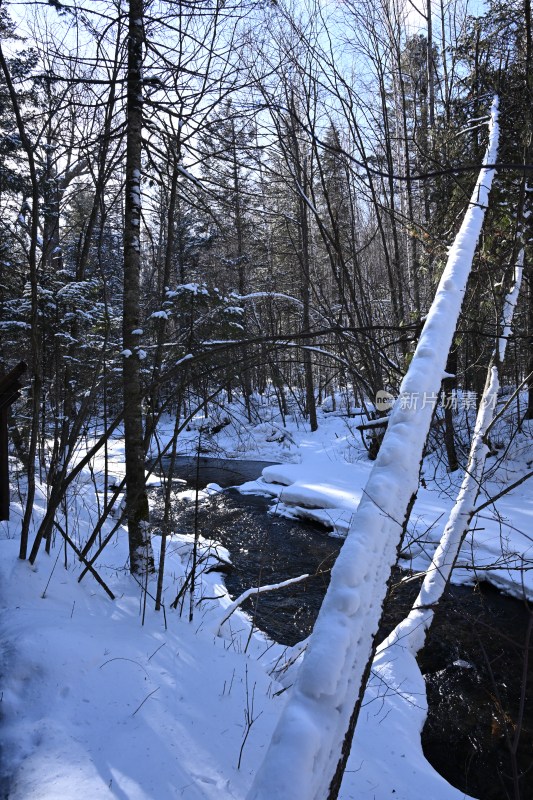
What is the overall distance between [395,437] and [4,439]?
3.34 m

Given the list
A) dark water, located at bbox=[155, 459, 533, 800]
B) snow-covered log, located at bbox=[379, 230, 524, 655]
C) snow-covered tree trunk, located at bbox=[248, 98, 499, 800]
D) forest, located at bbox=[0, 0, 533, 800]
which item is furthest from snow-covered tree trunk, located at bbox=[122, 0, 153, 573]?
snow-covered tree trunk, located at bbox=[248, 98, 499, 800]

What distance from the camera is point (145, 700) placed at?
2.64 metres

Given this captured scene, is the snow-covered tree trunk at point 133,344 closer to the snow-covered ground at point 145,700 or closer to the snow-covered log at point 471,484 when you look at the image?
the snow-covered ground at point 145,700

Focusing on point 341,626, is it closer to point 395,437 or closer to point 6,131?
point 395,437

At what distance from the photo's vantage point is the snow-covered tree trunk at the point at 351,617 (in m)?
0.95

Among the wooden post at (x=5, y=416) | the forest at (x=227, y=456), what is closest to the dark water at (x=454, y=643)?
the forest at (x=227, y=456)

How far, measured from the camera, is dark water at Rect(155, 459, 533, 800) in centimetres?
354

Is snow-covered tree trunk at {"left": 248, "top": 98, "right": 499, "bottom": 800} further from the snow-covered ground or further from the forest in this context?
the snow-covered ground

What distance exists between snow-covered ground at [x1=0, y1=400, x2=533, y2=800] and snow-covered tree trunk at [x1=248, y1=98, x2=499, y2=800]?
3.20 ft

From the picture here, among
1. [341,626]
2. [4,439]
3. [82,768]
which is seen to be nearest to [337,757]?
[341,626]

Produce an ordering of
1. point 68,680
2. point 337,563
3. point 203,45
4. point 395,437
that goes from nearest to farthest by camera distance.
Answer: point 337,563 → point 395,437 → point 68,680 → point 203,45

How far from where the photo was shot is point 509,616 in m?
5.53

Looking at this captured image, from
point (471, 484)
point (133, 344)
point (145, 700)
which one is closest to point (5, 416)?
point (133, 344)

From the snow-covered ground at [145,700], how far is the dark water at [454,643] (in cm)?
42
